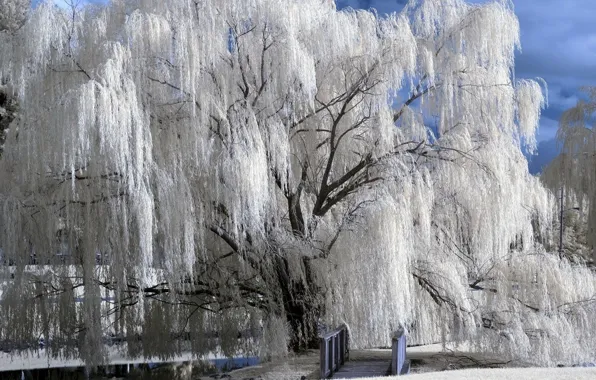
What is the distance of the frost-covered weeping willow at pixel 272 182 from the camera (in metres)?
7.86

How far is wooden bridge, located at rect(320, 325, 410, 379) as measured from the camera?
7446 mm

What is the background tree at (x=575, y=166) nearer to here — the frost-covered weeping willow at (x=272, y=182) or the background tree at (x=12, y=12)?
the frost-covered weeping willow at (x=272, y=182)

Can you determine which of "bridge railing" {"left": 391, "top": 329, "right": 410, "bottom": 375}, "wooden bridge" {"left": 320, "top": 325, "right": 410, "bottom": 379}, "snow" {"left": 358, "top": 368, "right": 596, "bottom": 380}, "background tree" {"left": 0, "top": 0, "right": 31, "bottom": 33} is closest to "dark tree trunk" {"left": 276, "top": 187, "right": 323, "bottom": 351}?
"wooden bridge" {"left": 320, "top": 325, "right": 410, "bottom": 379}

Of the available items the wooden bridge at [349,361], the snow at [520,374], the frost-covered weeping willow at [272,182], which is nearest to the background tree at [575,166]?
the frost-covered weeping willow at [272,182]

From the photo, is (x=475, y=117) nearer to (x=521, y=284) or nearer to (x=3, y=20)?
(x=521, y=284)

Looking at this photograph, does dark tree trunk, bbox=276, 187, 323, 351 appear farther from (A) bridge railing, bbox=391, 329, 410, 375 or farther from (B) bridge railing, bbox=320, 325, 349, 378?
(A) bridge railing, bbox=391, 329, 410, 375

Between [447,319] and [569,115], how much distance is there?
394cm

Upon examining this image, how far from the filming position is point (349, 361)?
907 centimetres

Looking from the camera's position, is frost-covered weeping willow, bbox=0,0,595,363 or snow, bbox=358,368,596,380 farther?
frost-covered weeping willow, bbox=0,0,595,363

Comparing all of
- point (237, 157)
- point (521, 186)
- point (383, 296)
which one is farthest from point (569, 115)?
point (237, 157)

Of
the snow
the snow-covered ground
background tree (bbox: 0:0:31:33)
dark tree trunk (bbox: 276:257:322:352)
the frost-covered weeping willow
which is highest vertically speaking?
background tree (bbox: 0:0:31:33)

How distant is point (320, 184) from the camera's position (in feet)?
33.1

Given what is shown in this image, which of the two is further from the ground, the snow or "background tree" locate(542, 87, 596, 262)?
"background tree" locate(542, 87, 596, 262)

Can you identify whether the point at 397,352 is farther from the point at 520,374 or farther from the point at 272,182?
the point at 272,182
